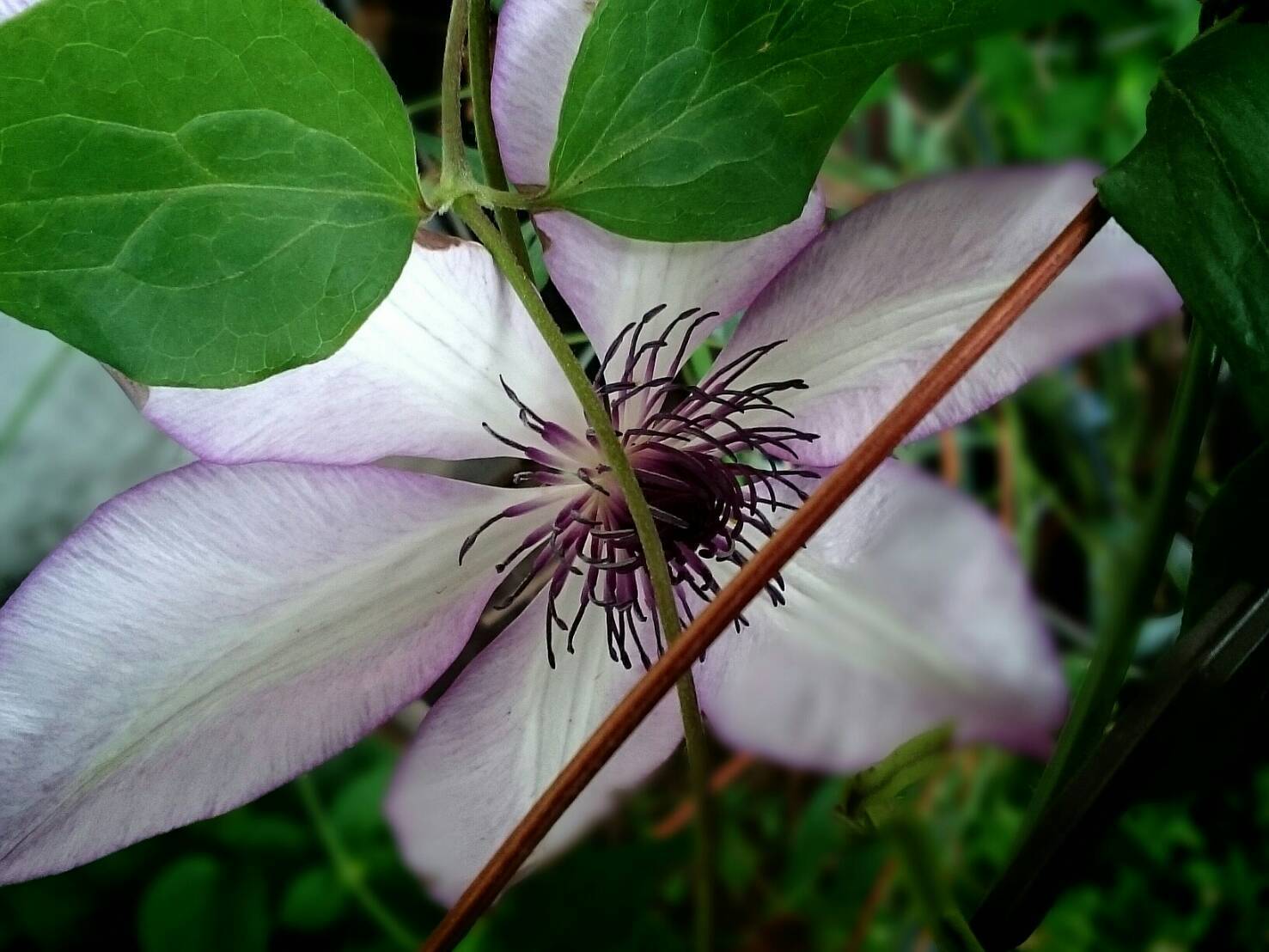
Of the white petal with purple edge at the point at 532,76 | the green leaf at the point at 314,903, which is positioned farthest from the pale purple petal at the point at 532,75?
the green leaf at the point at 314,903

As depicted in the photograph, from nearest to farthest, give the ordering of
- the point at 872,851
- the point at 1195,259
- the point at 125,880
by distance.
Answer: the point at 1195,259 → the point at 872,851 → the point at 125,880

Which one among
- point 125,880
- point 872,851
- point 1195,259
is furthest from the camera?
point 125,880

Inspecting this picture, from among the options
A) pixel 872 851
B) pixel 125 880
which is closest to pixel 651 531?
pixel 872 851

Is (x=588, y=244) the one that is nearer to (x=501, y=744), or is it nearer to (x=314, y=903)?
(x=501, y=744)

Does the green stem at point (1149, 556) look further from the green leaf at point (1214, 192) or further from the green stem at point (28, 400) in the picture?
the green stem at point (28, 400)

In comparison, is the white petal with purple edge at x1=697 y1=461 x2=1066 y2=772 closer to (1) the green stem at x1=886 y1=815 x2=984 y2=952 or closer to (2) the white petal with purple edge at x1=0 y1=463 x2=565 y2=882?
(1) the green stem at x1=886 y1=815 x2=984 y2=952

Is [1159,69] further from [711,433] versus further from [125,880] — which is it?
[125,880]
